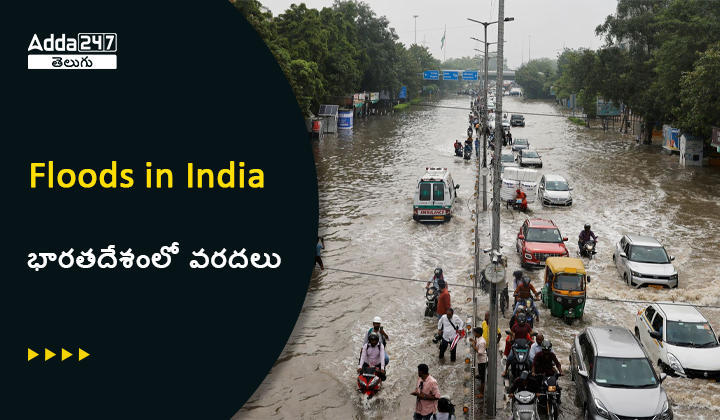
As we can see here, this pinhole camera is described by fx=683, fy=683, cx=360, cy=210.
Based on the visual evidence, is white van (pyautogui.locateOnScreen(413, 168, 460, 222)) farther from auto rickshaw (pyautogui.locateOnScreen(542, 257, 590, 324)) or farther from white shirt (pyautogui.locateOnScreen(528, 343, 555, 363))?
white shirt (pyautogui.locateOnScreen(528, 343, 555, 363))

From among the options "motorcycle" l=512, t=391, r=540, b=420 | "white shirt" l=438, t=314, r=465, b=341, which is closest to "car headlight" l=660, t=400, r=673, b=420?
"motorcycle" l=512, t=391, r=540, b=420

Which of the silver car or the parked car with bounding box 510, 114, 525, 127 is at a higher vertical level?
the parked car with bounding box 510, 114, 525, 127

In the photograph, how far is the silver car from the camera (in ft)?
38.7

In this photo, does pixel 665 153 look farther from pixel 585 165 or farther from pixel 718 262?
pixel 718 262

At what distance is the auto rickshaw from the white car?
6.51ft

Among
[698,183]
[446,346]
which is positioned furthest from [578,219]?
[446,346]

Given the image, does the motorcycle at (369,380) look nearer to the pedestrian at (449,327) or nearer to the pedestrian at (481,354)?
the pedestrian at (481,354)

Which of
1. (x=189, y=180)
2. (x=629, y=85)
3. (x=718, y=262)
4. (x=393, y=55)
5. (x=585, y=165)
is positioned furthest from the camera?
(x=393, y=55)

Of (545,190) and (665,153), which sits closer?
(545,190)

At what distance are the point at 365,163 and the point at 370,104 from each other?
203 ft

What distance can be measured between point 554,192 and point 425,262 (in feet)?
41.5

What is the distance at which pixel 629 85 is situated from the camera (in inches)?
2247

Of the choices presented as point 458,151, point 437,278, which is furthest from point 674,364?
point 458,151

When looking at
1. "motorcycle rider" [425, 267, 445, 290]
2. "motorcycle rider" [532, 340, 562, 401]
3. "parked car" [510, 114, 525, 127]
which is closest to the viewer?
"motorcycle rider" [532, 340, 562, 401]
